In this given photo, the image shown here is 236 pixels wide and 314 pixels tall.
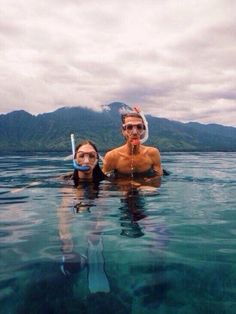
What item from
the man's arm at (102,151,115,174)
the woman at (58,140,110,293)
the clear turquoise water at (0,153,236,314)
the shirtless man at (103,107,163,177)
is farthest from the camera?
the man's arm at (102,151,115,174)

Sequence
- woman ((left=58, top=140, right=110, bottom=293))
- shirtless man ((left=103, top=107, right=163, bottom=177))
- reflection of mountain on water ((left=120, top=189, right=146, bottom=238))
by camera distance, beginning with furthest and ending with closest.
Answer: shirtless man ((left=103, top=107, right=163, bottom=177)) → reflection of mountain on water ((left=120, top=189, right=146, bottom=238)) → woman ((left=58, top=140, right=110, bottom=293))

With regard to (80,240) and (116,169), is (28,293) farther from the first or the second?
(116,169)

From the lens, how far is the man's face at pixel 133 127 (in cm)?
1207

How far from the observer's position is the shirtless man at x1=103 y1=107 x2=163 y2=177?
41.7 ft

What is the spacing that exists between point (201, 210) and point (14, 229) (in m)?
4.41

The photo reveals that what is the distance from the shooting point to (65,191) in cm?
1120

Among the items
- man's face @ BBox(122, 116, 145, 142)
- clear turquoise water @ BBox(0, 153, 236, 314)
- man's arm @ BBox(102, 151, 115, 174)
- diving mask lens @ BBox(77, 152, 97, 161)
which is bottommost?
clear turquoise water @ BBox(0, 153, 236, 314)

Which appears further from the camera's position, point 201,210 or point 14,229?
point 201,210

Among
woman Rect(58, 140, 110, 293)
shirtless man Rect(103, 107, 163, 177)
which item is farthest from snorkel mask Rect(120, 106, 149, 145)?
woman Rect(58, 140, 110, 293)

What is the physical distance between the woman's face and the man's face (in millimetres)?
2425

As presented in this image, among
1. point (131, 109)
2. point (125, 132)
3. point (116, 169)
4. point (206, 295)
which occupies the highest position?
point (131, 109)

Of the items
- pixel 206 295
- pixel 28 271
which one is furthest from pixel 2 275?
pixel 206 295

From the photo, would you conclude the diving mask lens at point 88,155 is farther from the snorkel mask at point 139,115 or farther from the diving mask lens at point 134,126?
the snorkel mask at point 139,115

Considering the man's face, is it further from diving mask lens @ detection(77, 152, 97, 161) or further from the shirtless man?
diving mask lens @ detection(77, 152, 97, 161)
